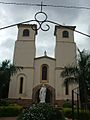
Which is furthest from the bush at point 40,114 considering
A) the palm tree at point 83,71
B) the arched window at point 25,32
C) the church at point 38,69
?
the arched window at point 25,32

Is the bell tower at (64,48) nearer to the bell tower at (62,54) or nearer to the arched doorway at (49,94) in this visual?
the bell tower at (62,54)

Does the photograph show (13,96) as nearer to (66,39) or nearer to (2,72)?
(2,72)

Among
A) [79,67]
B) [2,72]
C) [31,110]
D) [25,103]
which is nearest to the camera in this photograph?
[31,110]

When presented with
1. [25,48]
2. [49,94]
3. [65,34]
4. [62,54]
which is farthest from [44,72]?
[65,34]

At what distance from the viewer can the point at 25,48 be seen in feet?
99.9

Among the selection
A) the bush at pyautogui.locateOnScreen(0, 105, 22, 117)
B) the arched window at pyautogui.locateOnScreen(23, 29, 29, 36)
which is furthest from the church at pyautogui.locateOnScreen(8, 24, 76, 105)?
the bush at pyautogui.locateOnScreen(0, 105, 22, 117)

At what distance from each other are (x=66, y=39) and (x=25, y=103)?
1052 cm

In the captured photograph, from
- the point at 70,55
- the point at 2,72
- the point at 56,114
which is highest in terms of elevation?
the point at 70,55

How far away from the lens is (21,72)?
29297 millimetres

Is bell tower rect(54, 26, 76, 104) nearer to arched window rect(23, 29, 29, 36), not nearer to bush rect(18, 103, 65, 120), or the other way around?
arched window rect(23, 29, 29, 36)

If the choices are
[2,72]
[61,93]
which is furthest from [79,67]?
[61,93]

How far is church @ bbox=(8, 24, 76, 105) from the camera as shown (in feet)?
92.5

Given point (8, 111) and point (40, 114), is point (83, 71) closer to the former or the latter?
point (8, 111)

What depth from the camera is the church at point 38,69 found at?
92.5ft
